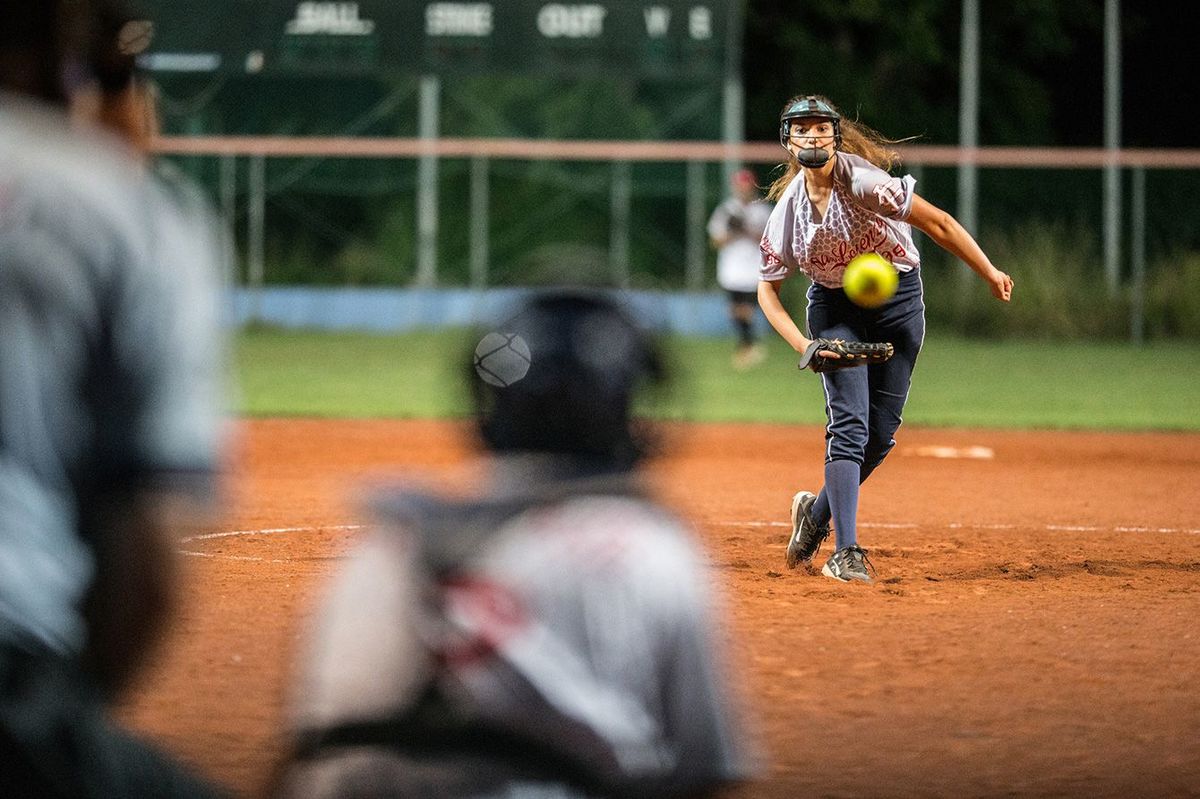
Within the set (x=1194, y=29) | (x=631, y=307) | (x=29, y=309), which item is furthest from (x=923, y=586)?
(x=1194, y=29)

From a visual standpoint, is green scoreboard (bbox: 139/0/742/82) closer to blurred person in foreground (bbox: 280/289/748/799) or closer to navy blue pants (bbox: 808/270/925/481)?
navy blue pants (bbox: 808/270/925/481)

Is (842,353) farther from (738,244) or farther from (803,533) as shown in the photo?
(738,244)

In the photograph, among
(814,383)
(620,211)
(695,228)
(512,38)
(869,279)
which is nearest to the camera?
(869,279)

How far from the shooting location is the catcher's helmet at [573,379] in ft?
7.95

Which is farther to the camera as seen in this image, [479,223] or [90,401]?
[479,223]

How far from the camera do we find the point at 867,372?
7.75 metres

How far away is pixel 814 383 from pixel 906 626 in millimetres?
13646

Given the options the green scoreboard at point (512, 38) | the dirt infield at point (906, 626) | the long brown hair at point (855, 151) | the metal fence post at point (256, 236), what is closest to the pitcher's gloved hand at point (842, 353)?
the long brown hair at point (855, 151)

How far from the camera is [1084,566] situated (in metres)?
8.51

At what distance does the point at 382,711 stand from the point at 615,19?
25.9 meters

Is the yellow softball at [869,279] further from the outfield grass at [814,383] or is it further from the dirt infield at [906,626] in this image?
the outfield grass at [814,383]

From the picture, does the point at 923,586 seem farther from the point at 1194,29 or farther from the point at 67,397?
the point at 1194,29

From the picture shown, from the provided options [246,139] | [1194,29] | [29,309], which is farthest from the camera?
[1194,29]

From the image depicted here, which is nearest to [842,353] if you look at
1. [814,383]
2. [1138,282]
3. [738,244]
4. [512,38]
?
[814,383]
